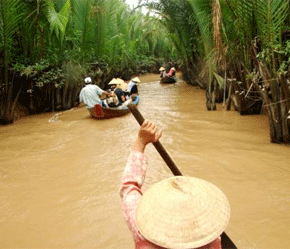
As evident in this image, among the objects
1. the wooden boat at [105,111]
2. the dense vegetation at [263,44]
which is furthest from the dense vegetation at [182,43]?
the wooden boat at [105,111]

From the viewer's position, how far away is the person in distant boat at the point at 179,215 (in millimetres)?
1021

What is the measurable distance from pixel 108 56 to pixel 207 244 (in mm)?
11407

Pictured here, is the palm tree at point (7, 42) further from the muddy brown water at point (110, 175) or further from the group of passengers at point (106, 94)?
the group of passengers at point (106, 94)

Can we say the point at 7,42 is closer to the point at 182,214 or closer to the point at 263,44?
the point at 263,44

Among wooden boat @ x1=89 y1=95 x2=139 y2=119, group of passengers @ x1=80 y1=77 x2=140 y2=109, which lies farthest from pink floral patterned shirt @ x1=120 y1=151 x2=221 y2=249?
group of passengers @ x1=80 y1=77 x2=140 y2=109

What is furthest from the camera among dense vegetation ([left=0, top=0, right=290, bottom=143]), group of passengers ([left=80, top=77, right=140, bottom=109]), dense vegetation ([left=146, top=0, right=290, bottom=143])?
group of passengers ([left=80, top=77, right=140, bottom=109])

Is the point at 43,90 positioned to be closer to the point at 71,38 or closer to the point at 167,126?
the point at 71,38

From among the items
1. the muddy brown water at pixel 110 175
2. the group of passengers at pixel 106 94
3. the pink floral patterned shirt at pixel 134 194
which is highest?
the pink floral patterned shirt at pixel 134 194

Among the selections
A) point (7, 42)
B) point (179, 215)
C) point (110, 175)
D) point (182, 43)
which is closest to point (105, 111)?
point (7, 42)

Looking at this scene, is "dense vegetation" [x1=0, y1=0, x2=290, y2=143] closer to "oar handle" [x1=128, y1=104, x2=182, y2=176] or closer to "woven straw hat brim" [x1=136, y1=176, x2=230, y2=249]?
"oar handle" [x1=128, y1=104, x2=182, y2=176]

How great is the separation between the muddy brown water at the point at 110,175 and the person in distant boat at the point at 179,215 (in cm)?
169

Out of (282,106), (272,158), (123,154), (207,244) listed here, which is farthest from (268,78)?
(207,244)

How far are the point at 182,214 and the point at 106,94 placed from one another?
26.4 ft

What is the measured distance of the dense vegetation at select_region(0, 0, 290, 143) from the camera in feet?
14.5
